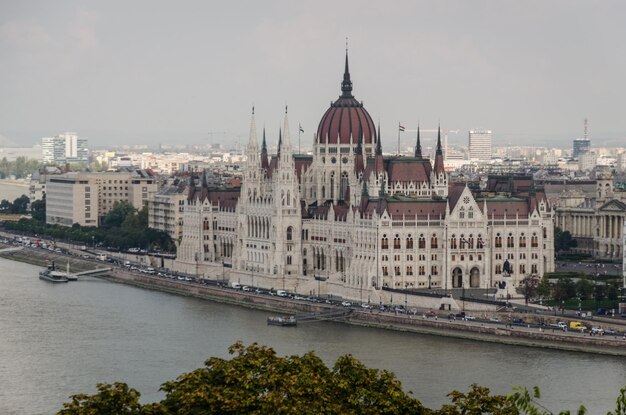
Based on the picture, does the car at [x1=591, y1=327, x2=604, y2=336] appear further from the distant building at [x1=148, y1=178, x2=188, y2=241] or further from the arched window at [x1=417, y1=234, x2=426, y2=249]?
Result: the distant building at [x1=148, y1=178, x2=188, y2=241]

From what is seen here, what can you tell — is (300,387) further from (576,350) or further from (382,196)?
(382,196)

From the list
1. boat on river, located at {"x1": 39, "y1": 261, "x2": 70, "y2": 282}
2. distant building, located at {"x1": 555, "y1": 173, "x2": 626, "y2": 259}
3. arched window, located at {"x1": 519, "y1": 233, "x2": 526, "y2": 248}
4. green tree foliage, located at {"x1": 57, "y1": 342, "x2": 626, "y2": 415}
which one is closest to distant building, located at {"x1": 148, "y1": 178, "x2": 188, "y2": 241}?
boat on river, located at {"x1": 39, "y1": 261, "x2": 70, "y2": 282}

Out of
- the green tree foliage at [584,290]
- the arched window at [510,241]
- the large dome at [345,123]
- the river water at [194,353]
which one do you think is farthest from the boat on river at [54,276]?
the green tree foliage at [584,290]

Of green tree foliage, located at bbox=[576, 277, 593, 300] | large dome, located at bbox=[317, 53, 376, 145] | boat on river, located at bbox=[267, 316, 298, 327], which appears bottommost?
boat on river, located at bbox=[267, 316, 298, 327]

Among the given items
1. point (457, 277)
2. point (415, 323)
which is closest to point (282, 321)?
point (415, 323)

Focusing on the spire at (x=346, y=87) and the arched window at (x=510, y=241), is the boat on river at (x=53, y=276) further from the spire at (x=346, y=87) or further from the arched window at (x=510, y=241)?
the arched window at (x=510, y=241)

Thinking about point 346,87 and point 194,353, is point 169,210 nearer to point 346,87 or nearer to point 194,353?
point 346,87

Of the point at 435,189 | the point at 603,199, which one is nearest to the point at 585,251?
the point at 603,199
